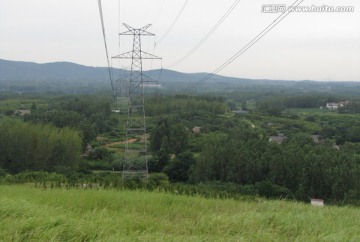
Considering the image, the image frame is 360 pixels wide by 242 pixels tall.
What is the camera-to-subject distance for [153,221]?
551 centimetres

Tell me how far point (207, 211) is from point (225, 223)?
4.74ft

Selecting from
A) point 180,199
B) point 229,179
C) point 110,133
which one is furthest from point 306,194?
point 110,133

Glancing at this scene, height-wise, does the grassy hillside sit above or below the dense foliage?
above

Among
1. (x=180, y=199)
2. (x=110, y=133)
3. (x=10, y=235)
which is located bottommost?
(x=110, y=133)

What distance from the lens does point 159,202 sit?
728 cm

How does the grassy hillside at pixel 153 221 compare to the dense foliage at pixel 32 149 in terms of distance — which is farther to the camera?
the dense foliage at pixel 32 149

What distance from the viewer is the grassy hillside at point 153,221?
14.1 feet

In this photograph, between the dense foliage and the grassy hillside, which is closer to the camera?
the grassy hillside

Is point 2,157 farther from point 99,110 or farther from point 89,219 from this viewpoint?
point 99,110

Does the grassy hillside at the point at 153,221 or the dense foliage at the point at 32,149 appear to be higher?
the grassy hillside at the point at 153,221

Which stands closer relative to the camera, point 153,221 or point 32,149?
point 153,221

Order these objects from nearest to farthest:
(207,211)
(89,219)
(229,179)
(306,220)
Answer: (89,219), (306,220), (207,211), (229,179)

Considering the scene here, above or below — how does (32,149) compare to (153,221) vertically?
below

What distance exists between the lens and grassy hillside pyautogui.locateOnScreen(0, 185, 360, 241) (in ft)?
14.1
